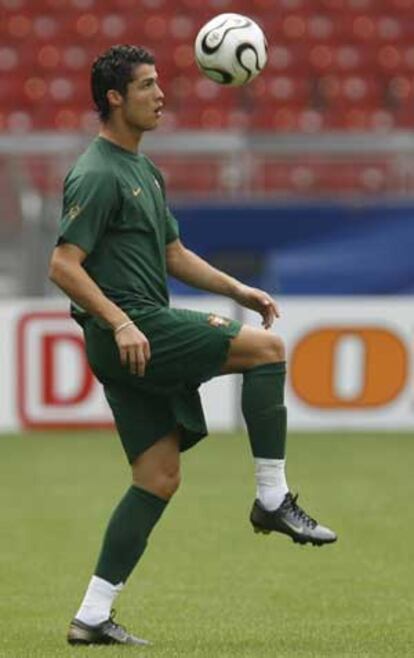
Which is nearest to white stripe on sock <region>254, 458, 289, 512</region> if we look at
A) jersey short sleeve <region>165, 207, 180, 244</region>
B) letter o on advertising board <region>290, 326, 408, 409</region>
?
jersey short sleeve <region>165, 207, 180, 244</region>

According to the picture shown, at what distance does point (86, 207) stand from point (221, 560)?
3.22 m

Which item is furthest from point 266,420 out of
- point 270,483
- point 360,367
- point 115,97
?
point 360,367

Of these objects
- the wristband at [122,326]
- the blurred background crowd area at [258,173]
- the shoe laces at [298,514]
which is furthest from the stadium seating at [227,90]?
the wristband at [122,326]

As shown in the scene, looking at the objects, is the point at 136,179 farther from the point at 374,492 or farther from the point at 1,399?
the point at 1,399

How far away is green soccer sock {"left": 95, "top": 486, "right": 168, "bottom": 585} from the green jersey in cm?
68

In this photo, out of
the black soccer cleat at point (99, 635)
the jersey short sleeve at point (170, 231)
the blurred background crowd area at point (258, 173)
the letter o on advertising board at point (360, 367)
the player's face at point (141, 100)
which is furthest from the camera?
the blurred background crowd area at point (258, 173)

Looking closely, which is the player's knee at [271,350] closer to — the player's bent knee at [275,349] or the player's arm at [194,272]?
the player's bent knee at [275,349]

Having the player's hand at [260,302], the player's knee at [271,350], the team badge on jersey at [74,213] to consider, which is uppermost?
the team badge on jersey at [74,213]

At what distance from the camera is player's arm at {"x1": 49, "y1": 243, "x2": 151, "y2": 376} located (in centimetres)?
603

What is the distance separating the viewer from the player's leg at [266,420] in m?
6.29

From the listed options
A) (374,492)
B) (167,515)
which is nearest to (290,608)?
(167,515)

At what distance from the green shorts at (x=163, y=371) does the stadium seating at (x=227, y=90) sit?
13.2m

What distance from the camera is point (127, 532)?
647 cm

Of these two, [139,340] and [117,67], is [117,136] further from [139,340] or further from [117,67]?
[139,340]
